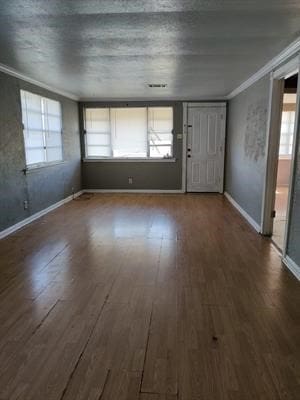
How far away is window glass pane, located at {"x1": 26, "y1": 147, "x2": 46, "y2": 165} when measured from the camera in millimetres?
4945

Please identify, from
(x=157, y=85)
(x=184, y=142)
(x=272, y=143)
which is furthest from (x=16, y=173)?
(x=184, y=142)

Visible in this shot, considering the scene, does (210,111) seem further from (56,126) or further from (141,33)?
(141,33)

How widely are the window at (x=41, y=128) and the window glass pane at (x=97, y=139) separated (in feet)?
4.27

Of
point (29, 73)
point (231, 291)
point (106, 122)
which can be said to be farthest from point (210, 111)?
point (231, 291)

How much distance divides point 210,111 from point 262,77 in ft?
9.44

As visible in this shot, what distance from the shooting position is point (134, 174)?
757 cm

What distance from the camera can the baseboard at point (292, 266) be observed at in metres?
2.98

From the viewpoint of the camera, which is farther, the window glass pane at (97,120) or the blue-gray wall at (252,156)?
the window glass pane at (97,120)

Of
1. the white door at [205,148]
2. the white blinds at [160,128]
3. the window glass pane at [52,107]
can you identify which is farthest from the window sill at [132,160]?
the window glass pane at [52,107]

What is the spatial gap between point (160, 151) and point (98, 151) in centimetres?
153

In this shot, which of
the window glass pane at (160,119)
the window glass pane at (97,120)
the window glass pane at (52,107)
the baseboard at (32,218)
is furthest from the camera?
the window glass pane at (97,120)

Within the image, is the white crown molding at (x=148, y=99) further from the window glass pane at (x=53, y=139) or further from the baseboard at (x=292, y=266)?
the baseboard at (x=292, y=266)

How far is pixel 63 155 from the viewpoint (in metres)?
6.42

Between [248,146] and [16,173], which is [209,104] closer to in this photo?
[248,146]
